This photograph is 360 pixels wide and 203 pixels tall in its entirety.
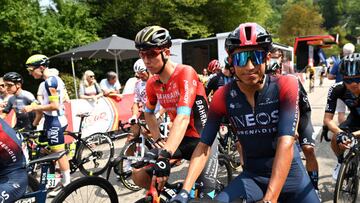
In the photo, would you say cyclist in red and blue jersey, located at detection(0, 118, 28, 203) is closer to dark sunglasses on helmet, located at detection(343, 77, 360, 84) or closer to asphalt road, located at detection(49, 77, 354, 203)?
asphalt road, located at detection(49, 77, 354, 203)

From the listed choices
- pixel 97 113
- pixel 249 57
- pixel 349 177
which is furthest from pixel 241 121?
pixel 97 113

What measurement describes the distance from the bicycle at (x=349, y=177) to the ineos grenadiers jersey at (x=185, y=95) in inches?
68.3

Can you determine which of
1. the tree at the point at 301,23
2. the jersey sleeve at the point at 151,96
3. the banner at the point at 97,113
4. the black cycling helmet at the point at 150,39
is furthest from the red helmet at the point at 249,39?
the tree at the point at 301,23

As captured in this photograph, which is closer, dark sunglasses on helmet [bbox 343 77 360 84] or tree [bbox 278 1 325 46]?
dark sunglasses on helmet [bbox 343 77 360 84]

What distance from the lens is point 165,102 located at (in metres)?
3.21

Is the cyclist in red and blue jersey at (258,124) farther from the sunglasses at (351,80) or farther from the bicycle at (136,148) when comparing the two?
the bicycle at (136,148)

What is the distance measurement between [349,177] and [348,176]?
28 mm

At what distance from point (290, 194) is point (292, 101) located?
606mm

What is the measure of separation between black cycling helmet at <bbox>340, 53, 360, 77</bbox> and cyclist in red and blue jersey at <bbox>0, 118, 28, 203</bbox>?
343cm

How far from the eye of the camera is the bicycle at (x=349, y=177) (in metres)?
3.79

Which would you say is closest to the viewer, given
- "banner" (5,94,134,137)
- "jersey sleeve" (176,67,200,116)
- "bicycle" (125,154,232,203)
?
"bicycle" (125,154,232,203)

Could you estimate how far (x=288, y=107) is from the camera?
7.21 feet

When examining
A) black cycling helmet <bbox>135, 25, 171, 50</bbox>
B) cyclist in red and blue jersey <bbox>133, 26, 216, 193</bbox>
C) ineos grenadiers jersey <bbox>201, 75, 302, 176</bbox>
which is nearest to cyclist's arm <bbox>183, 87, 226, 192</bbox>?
ineos grenadiers jersey <bbox>201, 75, 302, 176</bbox>

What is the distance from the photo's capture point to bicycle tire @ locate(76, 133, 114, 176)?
6.65m
